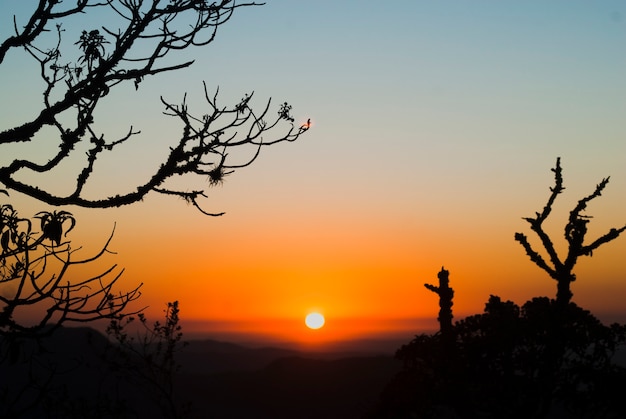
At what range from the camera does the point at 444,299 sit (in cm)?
1390

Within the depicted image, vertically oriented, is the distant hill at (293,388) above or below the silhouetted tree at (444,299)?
below

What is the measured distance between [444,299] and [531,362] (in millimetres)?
2086

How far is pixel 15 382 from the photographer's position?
1833 inches

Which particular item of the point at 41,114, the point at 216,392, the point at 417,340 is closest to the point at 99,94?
the point at 41,114

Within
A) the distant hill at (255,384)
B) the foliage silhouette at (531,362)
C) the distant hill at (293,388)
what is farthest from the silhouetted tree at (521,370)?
the distant hill at (293,388)

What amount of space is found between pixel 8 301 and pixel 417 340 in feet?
30.4

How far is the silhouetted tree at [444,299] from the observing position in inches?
538

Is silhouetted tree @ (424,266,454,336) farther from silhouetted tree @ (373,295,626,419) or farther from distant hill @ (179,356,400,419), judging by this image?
distant hill @ (179,356,400,419)

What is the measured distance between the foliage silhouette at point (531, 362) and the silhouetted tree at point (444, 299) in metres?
0.21

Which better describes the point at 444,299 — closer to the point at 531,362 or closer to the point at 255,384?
the point at 531,362

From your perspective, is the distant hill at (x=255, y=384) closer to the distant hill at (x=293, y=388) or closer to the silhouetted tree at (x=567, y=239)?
the distant hill at (x=293, y=388)

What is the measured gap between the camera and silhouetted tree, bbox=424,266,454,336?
13.7 m

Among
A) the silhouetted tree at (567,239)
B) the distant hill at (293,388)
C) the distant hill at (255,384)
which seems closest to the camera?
the silhouetted tree at (567,239)

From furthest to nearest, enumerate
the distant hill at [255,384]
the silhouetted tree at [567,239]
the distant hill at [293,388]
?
the distant hill at [293,388] < the distant hill at [255,384] < the silhouetted tree at [567,239]
